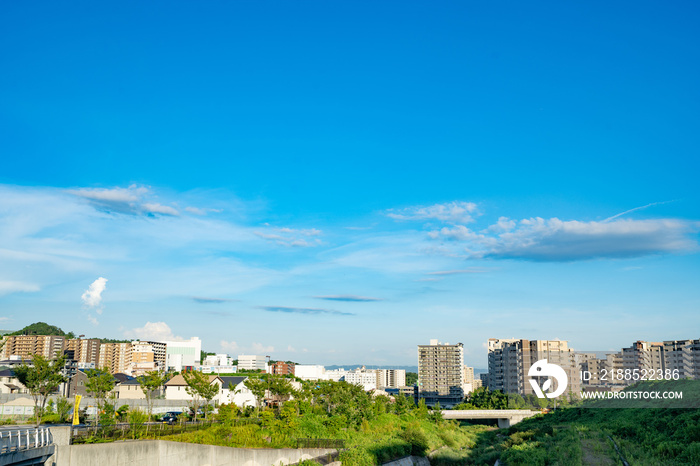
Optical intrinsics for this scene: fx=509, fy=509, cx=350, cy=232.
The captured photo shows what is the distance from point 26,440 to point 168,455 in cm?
853

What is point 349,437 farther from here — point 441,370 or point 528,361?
point 441,370

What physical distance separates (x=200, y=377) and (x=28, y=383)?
52.1 ft

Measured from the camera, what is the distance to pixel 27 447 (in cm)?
2273

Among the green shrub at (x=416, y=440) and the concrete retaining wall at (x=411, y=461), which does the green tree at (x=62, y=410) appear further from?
the green shrub at (x=416, y=440)

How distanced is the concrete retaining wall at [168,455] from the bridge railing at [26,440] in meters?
1.05

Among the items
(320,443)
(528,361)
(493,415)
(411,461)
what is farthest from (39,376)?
(528,361)

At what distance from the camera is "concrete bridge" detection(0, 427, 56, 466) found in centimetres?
2102

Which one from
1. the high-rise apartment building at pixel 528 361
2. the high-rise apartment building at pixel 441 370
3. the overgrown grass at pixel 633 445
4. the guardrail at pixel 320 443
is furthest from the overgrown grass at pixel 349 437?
the high-rise apartment building at pixel 441 370

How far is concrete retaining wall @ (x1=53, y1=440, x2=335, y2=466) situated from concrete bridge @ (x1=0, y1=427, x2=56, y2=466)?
896 millimetres

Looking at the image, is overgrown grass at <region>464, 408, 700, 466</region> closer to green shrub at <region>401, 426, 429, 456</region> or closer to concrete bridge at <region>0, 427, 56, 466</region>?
green shrub at <region>401, 426, 429, 456</region>

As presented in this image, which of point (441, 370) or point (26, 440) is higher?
point (26, 440)

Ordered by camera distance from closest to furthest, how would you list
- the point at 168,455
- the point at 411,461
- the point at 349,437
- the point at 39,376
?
the point at 168,455, the point at 39,376, the point at 349,437, the point at 411,461

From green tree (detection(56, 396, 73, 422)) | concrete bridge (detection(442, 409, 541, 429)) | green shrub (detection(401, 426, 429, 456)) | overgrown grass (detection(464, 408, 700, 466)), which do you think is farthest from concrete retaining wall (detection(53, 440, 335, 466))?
concrete bridge (detection(442, 409, 541, 429))

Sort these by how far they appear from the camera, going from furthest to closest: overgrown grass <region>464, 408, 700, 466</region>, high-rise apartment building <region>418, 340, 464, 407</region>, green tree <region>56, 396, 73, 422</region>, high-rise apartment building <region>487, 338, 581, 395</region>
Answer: high-rise apartment building <region>418, 340, 464, 407</region>, high-rise apartment building <region>487, 338, 581, 395</region>, green tree <region>56, 396, 73, 422</region>, overgrown grass <region>464, 408, 700, 466</region>
